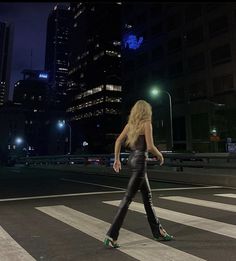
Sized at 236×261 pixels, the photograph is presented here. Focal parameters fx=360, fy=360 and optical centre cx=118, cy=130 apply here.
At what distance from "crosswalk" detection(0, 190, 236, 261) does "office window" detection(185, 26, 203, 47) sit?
49414 mm

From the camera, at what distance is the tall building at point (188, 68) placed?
4962 centimetres

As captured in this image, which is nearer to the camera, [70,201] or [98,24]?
[70,201]

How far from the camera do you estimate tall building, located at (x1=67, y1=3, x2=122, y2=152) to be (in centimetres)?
11175

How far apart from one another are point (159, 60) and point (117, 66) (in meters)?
49.4

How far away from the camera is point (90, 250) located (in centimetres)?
489

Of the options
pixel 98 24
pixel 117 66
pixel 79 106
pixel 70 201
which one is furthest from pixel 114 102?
pixel 70 201

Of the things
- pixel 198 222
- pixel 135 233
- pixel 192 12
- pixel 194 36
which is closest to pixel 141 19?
pixel 192 12

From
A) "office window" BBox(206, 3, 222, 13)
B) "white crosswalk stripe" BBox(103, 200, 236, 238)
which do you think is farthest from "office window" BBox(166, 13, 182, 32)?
"white crosswalk stripe" BBox(103, 200, 236, 238)

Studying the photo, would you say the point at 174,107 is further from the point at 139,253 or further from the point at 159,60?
the point at 139,253

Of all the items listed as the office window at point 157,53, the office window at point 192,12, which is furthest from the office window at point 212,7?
the office window at point 157,53

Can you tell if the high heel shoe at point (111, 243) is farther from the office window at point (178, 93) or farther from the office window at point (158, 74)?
the office window at point (158, 74)

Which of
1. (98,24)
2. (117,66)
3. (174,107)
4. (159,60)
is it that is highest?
(98,24)

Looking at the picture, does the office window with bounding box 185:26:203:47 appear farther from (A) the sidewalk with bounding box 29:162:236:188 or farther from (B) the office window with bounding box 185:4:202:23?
(A) the sidewalk with bounding box 29:162:236:188

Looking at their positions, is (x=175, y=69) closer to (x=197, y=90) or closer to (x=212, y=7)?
(x=197, y=90)
